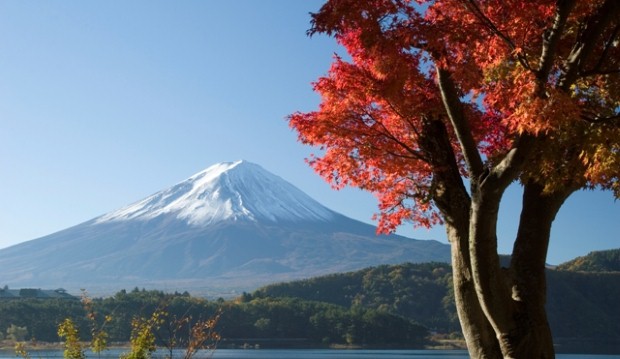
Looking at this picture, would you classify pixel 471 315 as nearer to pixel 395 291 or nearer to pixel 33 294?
pixel 395 291

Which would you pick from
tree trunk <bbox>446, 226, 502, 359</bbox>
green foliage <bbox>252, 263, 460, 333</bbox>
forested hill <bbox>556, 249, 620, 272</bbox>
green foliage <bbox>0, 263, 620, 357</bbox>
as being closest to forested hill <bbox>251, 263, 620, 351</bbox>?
green foliage <bbox>252, 263, 460, 333</bbox>

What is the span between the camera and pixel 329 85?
8.05 meters

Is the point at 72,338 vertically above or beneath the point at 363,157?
beneath

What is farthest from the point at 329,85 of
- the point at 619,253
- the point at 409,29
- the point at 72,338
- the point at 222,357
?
the point at 619,253

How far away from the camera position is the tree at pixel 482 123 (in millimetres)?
6625

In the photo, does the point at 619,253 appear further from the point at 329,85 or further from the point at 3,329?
the point at 329,85

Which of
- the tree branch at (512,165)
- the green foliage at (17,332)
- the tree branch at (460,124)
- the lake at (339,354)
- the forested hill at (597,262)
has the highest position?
the forested hill at (597,262)

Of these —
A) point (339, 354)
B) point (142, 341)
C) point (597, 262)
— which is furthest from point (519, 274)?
point (597, 262)

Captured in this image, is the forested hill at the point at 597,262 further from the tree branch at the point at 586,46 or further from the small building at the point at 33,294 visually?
the tree branch at the point at 586,46

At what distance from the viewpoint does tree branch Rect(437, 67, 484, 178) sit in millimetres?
6945

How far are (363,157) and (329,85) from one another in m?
0.78

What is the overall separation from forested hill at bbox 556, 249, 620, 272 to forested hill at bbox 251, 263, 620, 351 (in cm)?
1226

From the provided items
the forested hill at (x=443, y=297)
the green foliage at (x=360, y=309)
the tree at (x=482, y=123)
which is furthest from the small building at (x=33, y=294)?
the tree at (x=482, y=123)

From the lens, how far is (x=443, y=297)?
9112cm
